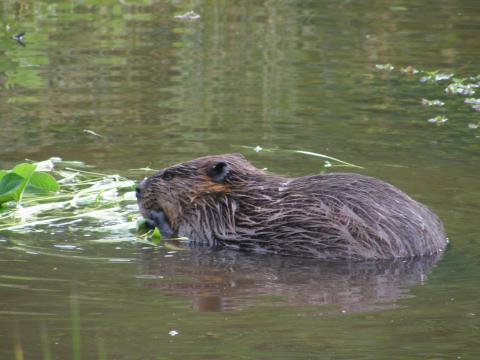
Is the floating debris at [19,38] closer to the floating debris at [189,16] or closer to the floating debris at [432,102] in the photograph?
the floating debris at [189,16]

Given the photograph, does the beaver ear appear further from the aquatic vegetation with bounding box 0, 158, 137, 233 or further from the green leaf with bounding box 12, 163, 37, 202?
the green leaf with bounding box 12, 163, 37, 202

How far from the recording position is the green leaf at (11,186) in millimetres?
6758

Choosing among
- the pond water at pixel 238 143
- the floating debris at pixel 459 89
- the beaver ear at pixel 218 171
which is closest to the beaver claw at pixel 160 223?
the pond water at pixel 238 143

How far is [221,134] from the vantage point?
8734 mm

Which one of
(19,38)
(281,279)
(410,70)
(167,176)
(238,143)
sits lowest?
(281,279)

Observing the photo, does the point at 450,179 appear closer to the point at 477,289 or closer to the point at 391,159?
the point at 391,159

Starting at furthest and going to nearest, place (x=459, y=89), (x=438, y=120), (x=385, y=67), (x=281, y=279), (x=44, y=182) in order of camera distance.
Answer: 1. (x=385, y=67)
2. (x=459, y=89)
3. (x=438, y=120)
4. (x=44, y=182)
5. (x=281, y=279)

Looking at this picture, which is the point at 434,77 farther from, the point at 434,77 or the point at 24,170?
the point at 24,170

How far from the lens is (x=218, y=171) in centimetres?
655

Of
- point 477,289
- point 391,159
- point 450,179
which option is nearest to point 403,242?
point 477,289

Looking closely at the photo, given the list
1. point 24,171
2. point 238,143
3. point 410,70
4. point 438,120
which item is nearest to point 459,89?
point 410,70

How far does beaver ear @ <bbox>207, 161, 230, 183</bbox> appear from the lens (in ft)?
21.4

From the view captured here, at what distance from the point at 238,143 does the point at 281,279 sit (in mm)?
2869

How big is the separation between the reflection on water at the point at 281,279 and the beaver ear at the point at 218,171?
503mm
